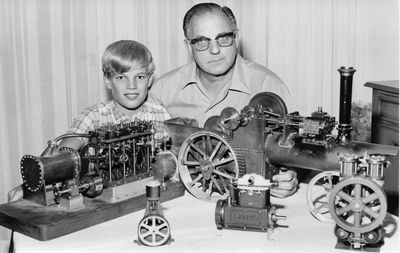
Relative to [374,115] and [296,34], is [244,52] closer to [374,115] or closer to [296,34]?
[296,34]

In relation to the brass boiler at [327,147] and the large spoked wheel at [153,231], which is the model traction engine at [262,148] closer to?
the brass boiler at [327,147]

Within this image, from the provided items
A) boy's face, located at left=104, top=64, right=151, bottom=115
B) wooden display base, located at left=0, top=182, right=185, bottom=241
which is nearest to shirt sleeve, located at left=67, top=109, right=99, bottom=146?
boy's face, located at left=104, top=64, right=151, bottom=115

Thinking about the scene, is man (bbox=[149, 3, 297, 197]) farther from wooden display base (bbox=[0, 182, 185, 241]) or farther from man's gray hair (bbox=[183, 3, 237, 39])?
wooden display base (bbox=[0, 182, 185, 241])

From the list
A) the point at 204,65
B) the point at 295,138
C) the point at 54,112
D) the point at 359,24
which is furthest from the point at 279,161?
the point at 359,24

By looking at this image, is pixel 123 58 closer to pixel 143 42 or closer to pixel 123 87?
pixel 123 87

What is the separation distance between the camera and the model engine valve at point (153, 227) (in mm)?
1997

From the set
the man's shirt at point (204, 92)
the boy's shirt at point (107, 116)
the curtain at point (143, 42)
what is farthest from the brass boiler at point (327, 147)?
the curtain at point (143, 42)

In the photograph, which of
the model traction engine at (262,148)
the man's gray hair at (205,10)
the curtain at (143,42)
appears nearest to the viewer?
the model traction engine at (262,148)

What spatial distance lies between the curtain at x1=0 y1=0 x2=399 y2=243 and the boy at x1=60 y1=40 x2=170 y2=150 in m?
1.26

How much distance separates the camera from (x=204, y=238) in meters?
2.04

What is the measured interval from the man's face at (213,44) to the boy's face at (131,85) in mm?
308

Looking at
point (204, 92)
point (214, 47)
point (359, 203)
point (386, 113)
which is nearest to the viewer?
point (359, 203)

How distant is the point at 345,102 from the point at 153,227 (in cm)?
84

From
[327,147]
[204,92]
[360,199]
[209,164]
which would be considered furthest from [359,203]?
[204,92]
